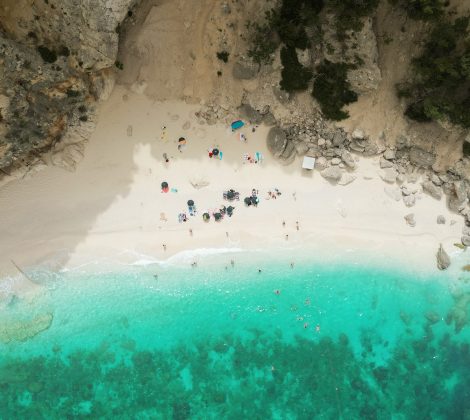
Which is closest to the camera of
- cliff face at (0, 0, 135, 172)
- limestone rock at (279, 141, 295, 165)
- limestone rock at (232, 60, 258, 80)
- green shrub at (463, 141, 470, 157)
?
cliff face at (0, 0, 135, 172)

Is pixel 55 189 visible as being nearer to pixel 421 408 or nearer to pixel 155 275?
pixel 155 275

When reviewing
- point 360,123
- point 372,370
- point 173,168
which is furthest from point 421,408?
point 173,168

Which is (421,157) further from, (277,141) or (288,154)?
(277,141)

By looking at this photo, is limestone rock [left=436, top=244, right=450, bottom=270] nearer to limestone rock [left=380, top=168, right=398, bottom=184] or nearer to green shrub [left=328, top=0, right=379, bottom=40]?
limestone rock [left=380, top=168, right=398, bottom=184]

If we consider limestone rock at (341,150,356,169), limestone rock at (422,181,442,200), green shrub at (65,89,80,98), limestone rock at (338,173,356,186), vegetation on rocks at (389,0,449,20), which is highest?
vegetation on rocks at (389,0,449,20)

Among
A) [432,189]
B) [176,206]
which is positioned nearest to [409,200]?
[432,189]

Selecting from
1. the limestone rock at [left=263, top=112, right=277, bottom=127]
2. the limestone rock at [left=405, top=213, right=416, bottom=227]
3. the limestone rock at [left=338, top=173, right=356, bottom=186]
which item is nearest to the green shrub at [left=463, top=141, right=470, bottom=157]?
the limestone rock at [left=405, top=213, right=416, bottom=227]

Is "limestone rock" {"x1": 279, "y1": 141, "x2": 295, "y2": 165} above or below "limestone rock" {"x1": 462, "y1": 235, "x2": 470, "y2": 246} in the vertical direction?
above
